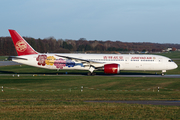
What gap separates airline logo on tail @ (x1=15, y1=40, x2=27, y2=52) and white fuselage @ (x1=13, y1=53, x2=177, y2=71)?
1702 mm

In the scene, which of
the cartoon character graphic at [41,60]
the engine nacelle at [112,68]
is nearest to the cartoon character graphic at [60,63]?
the cartoon character graphic at [41,60]

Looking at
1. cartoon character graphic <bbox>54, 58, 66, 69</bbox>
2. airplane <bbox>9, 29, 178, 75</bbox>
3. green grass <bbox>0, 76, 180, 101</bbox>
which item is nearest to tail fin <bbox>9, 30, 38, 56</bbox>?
airplane <bbox>9, 29, 178, 75</bbox>

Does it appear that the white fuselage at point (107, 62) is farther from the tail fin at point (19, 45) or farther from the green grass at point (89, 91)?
the green grass at point (89, 91)

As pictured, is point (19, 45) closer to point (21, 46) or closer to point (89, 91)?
point (21, 46)

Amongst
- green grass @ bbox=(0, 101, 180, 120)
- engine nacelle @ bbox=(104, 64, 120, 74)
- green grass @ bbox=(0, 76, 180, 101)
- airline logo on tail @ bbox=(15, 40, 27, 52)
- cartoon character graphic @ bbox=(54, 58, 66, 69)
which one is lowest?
green grass @ bbox=(0, 76, 180, 101)

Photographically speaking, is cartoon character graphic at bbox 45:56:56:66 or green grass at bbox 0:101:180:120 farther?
cartoon character graphic at bbox 45:56:56:66

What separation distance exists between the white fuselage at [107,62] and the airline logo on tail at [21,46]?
67.0 inches

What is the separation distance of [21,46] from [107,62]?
17.3 m

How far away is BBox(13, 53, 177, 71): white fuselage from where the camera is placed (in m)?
45.3

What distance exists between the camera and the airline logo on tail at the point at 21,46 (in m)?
46.6

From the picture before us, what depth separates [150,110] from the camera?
16500 millimetres

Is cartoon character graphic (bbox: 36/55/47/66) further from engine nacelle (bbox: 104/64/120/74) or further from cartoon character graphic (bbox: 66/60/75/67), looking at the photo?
engine nacelle (bbox: 104/64/120/74)

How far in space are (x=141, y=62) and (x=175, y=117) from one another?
31.2 m

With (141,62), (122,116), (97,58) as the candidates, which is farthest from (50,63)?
(122,116)
